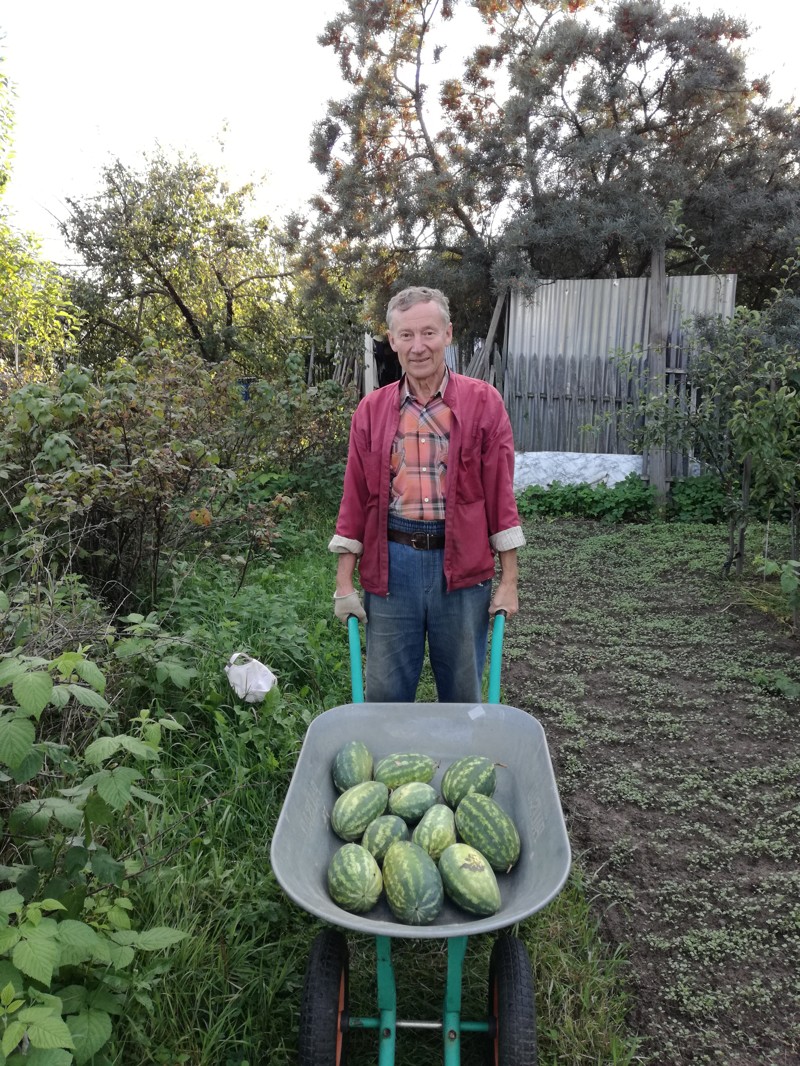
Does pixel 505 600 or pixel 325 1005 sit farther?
pixel 505 600

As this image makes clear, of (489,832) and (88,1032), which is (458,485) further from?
(88,1032)

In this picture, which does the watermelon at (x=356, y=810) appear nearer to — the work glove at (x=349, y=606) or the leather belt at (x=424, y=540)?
the work glove at (x=349, y=606)

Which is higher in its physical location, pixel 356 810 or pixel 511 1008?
pixel 356 810

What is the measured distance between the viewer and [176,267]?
43.7 ft

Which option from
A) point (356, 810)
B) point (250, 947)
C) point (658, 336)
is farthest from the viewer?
point (658, 336)

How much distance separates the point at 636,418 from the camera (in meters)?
8.47

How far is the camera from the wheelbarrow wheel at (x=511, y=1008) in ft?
5.31

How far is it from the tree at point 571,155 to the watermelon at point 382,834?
781 cm

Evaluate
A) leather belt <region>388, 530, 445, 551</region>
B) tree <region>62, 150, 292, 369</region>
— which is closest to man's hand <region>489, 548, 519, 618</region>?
leather belt <region>388, 530, 445, 551</region>

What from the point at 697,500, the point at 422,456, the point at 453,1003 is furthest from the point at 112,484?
the point at 697,500

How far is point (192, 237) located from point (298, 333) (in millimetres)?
2476

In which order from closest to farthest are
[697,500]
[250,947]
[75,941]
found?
[75,941] < [250,947] < [697,500]

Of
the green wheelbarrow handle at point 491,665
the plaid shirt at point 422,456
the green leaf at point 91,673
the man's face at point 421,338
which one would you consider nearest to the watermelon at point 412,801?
the green wheelbarrow handle at point 491,665

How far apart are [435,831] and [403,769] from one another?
0.24 m
